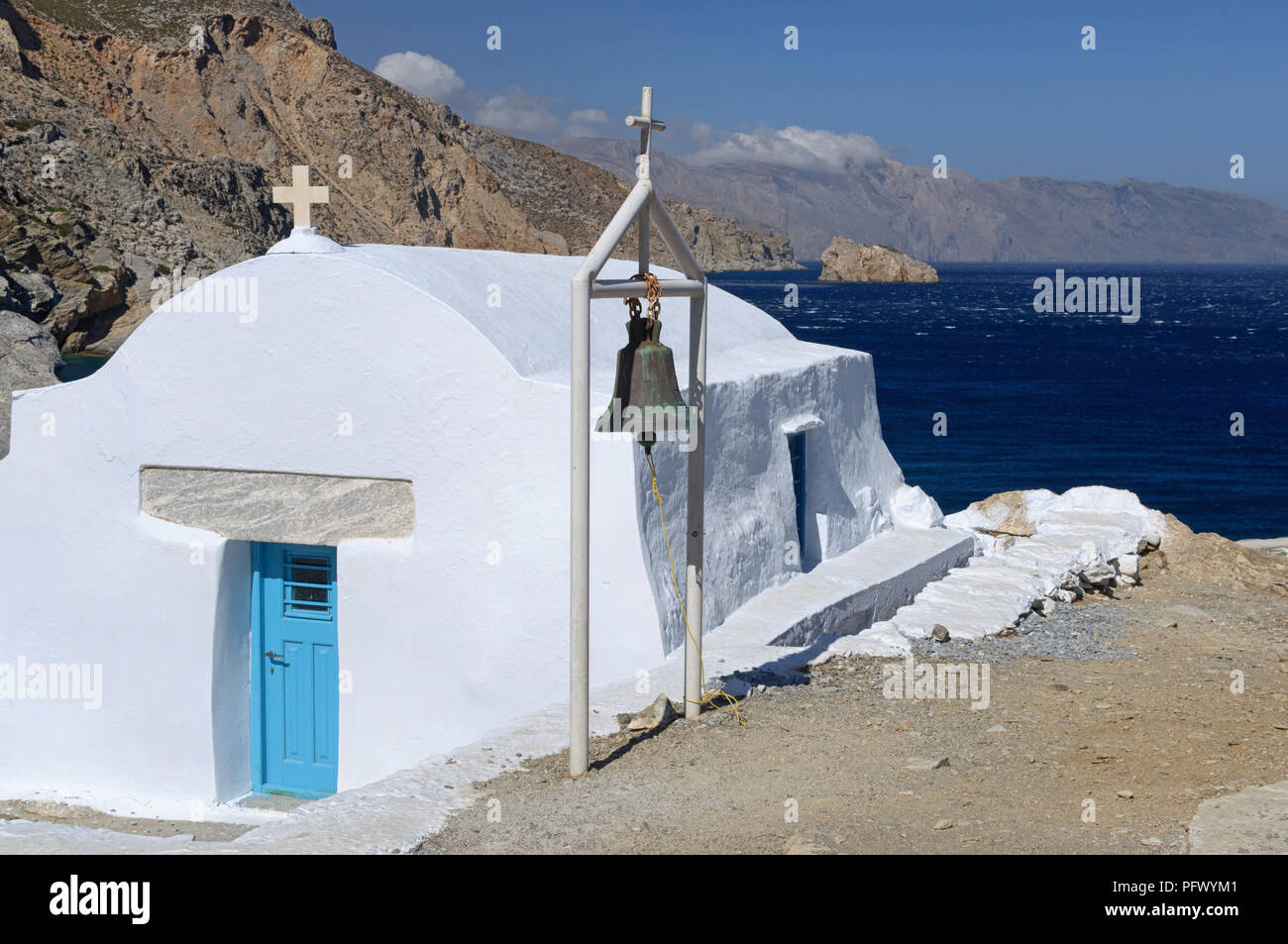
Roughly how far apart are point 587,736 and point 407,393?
3.12 m

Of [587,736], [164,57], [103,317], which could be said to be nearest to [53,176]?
[103,317]

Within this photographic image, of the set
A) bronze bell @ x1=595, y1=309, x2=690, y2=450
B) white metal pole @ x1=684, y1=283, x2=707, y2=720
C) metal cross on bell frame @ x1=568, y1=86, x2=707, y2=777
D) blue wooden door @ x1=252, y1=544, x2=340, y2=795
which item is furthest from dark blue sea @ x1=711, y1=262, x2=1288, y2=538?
bronze bell @ x1=595, y1=309, x2=690, y2=450

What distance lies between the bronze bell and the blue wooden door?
3.66m

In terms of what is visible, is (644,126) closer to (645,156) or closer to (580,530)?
(645,156)

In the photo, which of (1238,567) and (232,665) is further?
(1238,567)

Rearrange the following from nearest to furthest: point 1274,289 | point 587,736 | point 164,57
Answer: point 587,736 < point 164,57 < point 1274,289

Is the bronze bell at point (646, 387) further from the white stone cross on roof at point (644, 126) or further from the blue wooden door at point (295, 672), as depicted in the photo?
the blue wooden door at point (295, 672)

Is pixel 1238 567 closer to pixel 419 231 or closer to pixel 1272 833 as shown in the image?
pixel 1272 833

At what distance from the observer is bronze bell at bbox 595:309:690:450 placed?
21.2 ft

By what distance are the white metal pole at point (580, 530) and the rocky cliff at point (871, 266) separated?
164 metres

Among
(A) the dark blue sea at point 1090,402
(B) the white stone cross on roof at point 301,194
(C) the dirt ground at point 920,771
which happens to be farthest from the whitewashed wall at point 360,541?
(A) the dark blue sea at point 1090,402

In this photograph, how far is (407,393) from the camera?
8789mm

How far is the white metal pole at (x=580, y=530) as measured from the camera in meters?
6.27

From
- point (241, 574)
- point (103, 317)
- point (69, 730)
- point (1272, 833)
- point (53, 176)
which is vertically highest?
point (53, 176)
